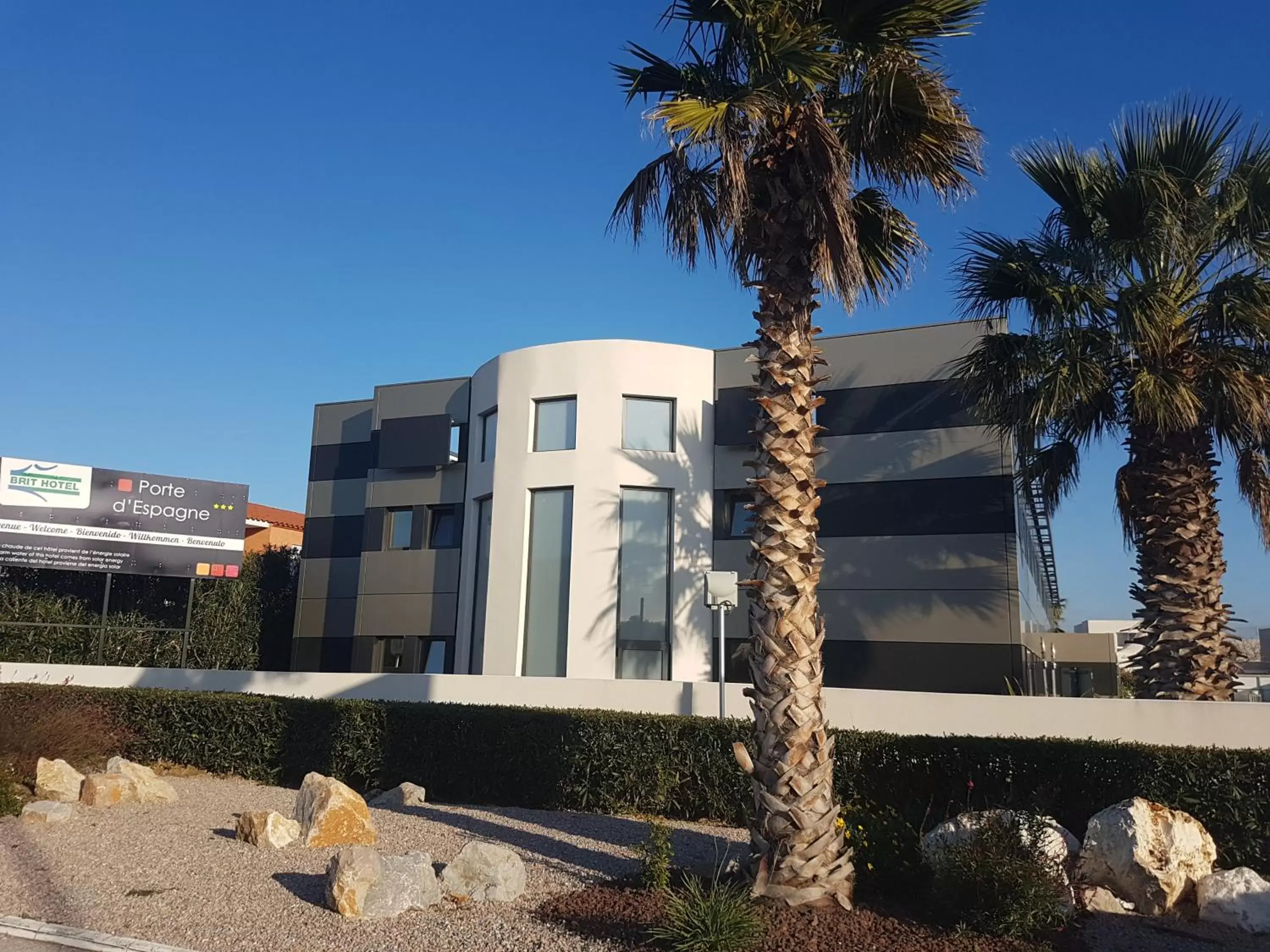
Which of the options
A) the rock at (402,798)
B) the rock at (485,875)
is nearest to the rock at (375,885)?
the rock at (485,875)

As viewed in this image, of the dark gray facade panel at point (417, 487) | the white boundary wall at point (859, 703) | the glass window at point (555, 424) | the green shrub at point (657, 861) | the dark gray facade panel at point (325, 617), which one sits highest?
the glass window at point (555, 424)

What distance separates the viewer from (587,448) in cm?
1966

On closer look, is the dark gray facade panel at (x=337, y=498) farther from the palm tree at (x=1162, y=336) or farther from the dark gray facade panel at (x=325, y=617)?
the palm tree at (x=1162, y=336)

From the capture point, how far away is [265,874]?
788 centimetres

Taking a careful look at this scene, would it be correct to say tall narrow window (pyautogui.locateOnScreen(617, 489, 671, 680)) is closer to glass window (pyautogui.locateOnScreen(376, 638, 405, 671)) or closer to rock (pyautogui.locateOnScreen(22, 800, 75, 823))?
glass window (pyautogui.locateOnScreen(376, 638, 405, 671))

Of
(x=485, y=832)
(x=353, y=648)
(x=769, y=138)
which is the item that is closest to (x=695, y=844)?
(x=485, y=832)

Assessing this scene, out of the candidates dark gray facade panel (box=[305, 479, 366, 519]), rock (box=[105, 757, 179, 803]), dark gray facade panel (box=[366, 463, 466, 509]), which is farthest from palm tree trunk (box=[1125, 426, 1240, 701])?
dark gray facade panel (box=[305, 479, 366, 519])

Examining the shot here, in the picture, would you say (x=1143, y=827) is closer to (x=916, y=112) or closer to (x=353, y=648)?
(x=916, y=112)

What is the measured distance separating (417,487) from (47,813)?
1361cm

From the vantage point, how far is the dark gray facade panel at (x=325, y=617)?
24234 mm

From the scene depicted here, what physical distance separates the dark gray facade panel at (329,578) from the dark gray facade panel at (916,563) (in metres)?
10.6

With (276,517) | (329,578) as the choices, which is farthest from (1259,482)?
(276,517)

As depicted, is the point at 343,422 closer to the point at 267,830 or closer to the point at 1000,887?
the point at 267,830

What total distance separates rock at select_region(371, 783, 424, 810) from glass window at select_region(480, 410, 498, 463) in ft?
32.9
